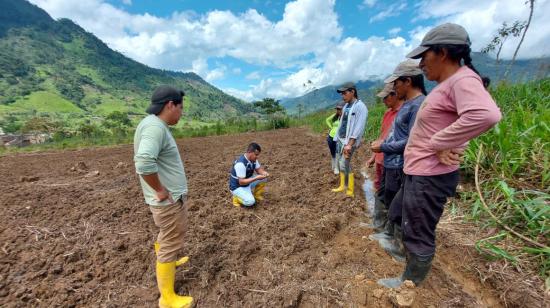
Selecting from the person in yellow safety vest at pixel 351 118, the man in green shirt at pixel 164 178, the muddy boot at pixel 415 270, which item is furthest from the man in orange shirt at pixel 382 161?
the man in green shirt at pixel 164 178

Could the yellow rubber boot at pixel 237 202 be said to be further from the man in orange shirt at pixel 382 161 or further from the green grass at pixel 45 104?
the green grass at pixel 45 104

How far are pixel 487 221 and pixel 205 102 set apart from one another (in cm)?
12483

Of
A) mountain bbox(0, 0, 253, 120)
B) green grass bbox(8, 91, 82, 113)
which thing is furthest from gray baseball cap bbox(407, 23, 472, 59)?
green grass bbox(8, 91, 82, 113)

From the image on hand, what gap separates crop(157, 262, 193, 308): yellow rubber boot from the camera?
2.16 m

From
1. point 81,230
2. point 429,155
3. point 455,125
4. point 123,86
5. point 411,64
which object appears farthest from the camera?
point 123,86

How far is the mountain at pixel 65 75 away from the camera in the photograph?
250 feet

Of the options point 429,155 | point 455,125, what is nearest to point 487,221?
point 429,155

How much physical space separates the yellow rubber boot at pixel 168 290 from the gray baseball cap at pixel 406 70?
2668mm

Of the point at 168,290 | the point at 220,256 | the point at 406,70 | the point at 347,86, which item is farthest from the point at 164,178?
the point at 347,86

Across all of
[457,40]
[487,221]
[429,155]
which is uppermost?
[457,40]

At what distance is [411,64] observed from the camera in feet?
8.07

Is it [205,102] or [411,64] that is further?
[205,102]

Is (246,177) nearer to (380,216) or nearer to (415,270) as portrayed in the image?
(380,216)

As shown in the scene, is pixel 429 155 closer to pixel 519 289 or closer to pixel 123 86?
pixel 519 289
